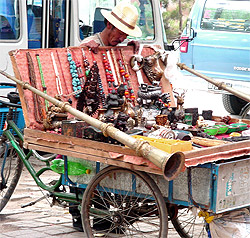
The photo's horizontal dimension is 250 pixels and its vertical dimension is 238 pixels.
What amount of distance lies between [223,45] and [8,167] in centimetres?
671

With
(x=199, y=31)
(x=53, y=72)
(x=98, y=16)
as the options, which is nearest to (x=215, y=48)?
(x=199, y=31)

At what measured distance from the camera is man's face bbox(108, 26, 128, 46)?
5.45m

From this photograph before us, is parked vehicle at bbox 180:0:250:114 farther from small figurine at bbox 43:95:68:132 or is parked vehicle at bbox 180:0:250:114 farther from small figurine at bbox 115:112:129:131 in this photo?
small figurine at bbox 115:112:129:131

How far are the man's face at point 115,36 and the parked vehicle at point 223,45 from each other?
534 cm

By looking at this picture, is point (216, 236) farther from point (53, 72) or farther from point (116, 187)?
point (53, 72)

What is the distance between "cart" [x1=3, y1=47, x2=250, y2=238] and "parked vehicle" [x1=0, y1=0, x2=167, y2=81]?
3183 millimetres

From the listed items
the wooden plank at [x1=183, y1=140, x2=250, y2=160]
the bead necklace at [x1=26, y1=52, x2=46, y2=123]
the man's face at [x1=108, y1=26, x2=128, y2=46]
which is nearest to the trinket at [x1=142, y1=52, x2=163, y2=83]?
the man's face at [x1=108, y1=26, x2=128, y2=46]

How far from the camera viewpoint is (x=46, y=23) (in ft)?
27.0

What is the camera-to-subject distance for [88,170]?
14.2ft

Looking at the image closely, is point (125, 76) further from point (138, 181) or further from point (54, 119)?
point (138, 181)

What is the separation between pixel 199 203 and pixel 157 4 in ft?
19.7

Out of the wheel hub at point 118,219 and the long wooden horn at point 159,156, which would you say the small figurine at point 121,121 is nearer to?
the long wooden horn at point 159,156

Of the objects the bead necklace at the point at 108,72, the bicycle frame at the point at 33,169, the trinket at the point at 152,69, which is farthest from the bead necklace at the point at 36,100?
the trinket at the point at 152,69

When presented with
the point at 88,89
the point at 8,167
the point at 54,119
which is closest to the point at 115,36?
the point at 88,89
